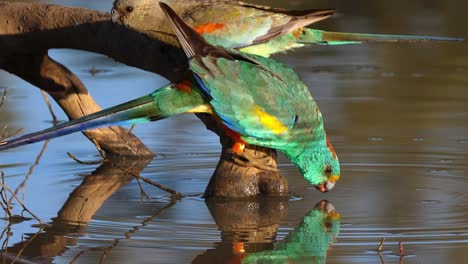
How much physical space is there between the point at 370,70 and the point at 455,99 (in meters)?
1.21

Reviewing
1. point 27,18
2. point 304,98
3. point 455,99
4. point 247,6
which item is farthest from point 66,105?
point 455,99

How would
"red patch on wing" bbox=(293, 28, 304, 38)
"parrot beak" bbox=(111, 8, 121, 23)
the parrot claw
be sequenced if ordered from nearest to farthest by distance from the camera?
the parrot claw
"parrot beak" bbox=(111, 8, 121, 23)
"red patch on wing" bbox=(293, 28, 304, 38)

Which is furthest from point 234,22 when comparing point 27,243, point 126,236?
point 27,243

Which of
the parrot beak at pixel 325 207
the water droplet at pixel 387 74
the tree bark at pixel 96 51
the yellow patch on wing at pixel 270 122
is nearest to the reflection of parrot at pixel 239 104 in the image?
the yellow patch on wing at pixel 270 122

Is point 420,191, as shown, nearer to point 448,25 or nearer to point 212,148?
point 212,148

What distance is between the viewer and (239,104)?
5.17 meters

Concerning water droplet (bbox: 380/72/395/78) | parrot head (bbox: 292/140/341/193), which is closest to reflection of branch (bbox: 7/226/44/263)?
parrot head (bbox: 292/140/341/193)

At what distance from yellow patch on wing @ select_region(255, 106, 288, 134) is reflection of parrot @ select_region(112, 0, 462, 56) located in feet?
2.13

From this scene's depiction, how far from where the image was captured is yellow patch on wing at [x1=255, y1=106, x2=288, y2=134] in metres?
5.19

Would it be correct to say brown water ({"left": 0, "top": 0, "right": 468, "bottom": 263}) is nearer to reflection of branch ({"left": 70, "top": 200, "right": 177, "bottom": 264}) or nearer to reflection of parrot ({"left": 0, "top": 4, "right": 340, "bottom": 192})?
reflection of branch ({"left": 70, "top": 200, "right": 177, "bottom": 264})

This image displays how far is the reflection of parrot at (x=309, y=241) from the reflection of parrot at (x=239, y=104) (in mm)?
249

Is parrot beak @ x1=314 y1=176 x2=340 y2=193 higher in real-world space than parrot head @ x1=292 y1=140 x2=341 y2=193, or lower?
lower

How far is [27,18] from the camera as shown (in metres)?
6.30

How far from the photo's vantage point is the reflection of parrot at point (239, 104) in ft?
16.8
